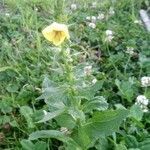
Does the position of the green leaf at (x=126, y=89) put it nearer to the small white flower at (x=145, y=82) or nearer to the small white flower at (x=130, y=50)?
the small white flower at (x=145, y=82)

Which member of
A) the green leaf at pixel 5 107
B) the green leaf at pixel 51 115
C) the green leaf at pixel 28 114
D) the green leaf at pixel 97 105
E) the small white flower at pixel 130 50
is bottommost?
the green leaf at pixel 5 107

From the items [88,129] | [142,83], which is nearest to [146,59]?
[142,83]

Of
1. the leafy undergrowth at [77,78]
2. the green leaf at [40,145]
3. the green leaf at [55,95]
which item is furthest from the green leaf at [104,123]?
the green leaf at [40,145]

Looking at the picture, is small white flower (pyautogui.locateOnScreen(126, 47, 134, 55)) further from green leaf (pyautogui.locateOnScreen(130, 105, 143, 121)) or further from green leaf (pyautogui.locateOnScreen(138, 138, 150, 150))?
green leaf (pyautogui.locateOnScreen(138, 138, 150, 150))

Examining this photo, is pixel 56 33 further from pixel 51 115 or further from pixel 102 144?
pixel 102 144

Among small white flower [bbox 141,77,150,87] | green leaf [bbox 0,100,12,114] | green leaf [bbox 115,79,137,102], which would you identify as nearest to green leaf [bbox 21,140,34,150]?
green leaf [bbox 0,100,12,114]

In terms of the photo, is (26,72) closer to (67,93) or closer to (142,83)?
(142,83)
